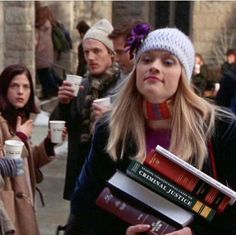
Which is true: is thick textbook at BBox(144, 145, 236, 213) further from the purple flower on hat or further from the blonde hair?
the purple flower on hat

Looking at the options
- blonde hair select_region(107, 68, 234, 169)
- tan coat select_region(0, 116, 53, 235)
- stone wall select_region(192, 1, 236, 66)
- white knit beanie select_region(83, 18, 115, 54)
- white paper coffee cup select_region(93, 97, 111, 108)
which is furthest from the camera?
stone wall select_region(192, 1, 236, 66)

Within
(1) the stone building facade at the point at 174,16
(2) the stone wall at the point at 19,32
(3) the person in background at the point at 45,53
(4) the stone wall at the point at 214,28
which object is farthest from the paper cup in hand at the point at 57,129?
(4) the stone wall at the point at 214,28

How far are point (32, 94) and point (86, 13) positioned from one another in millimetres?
12102

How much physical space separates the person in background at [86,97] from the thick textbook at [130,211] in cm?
187

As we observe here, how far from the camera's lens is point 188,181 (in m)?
2.83

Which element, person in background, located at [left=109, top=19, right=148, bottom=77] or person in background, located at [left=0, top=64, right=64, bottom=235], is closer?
person in background, located at [left=0, top=64, right=64, bottom=235]

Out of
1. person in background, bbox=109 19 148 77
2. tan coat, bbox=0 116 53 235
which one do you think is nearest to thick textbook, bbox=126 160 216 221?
tan coat, bbox=0 116 53 235

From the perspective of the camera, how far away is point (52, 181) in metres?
9.12

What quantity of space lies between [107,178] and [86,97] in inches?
76.0

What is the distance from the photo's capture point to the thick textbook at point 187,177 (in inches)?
111

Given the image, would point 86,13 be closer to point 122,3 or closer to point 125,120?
point 122,3

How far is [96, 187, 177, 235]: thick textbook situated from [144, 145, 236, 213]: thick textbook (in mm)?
155

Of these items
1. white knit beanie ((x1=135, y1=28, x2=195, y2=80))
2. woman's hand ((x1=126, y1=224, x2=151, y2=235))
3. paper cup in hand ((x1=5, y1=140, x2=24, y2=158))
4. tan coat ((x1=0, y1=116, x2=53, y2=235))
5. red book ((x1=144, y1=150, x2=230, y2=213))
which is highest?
white knit beanie ((x1=135, y1=28, x2=195, y2=80))

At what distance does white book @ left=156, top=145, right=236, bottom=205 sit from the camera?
110 inches
